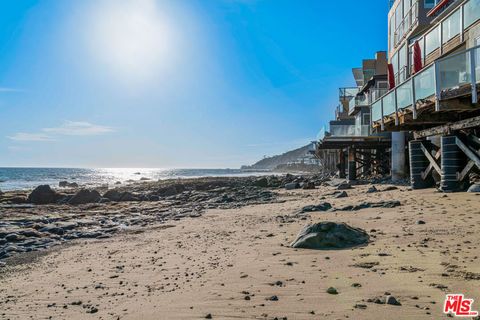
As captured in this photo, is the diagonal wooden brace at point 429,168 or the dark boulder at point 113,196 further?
the dark boulder at point 113,196

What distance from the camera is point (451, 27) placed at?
1524 cm

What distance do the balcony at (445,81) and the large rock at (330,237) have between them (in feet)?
15.8

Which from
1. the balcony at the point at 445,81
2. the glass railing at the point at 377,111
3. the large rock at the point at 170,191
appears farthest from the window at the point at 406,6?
the large rock at the point at 170,191

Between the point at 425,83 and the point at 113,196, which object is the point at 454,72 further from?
the point at 113,196

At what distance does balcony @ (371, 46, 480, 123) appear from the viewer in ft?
30.4

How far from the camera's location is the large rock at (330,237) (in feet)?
22.5

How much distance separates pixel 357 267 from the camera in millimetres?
5586

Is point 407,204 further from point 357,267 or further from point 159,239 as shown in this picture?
point 159,239

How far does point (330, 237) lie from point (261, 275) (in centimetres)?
187

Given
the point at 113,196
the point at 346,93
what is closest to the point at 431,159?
the point at 113,196

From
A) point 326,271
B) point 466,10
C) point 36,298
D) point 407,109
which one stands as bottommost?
point 36,298

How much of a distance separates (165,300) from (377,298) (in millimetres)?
2573

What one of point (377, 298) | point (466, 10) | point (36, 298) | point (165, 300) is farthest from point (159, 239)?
point (466, 10)

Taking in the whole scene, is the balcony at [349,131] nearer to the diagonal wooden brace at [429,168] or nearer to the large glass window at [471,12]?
the diagonal wooden brace at [429,168]
